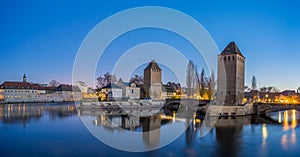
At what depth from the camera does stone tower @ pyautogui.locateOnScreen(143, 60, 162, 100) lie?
55.6m

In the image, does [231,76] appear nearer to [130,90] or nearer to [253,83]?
[130,90]

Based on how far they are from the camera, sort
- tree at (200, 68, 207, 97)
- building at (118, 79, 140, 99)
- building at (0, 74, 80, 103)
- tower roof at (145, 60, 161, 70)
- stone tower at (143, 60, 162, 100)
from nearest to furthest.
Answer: tree at (200, 68, 207, 97), building at (118, 79, 140, 99), stone tower at (143, 60, 162, 100), tower roof at (145, 60, 161, 70), building at (0, 74, 80, 103)

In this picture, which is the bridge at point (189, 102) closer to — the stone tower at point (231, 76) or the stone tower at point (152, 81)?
the stone tower at point (231, 76)

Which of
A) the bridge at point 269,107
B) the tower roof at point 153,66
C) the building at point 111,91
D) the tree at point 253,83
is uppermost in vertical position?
the tower roof at point 153,66

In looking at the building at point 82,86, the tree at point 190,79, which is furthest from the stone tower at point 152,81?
the building at point 82,86

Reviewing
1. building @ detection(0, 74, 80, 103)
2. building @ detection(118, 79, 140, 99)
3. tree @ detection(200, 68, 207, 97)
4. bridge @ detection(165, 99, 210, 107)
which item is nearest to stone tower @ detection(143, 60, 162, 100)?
building @ detection(118, 79, 140, 99)

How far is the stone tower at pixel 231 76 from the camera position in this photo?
116 feet

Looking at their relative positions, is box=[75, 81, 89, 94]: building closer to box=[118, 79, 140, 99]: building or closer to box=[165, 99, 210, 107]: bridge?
box=[118, 79, 140, 99]: building

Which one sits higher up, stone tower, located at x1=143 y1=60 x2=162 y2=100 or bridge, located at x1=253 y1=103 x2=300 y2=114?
stone tower, located at x1=143 y1=60 x2=162 y2=100

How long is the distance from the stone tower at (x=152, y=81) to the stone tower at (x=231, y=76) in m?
20.9

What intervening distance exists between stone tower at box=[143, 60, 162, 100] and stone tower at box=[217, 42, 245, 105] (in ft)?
68.6

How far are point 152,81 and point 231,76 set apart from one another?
24342mm

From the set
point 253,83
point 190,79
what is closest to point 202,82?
point 190,79

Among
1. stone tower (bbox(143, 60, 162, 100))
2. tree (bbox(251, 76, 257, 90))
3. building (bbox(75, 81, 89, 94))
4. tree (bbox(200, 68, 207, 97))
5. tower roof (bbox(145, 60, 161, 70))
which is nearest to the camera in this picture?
tree (bbox(200, 68, 207, 97))
